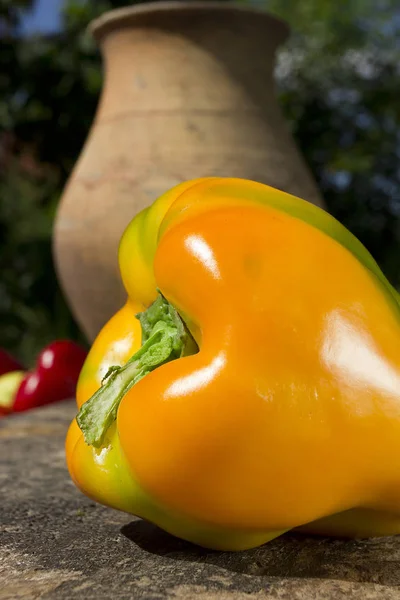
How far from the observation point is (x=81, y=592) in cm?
68

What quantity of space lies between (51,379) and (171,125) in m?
0.75

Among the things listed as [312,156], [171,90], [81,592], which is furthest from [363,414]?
[312,156]

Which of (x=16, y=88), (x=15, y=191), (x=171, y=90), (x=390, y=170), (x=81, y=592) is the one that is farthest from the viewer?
(x=15, y=191)

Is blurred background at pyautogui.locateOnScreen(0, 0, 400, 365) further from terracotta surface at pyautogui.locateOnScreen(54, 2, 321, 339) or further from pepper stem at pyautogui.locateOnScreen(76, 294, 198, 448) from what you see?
pepper stem at pyautogui.locateOnScreen(76, 294, 198, 448)

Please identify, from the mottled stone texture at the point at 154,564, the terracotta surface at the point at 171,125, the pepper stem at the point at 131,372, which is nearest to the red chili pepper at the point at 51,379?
the terracotta surface at the point at 171,125

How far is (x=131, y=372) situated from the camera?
0.80 metres

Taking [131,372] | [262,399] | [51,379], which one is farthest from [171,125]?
[262,399]

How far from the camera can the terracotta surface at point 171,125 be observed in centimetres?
195

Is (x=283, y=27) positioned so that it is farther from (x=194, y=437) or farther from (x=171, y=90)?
(x=194, y=437)

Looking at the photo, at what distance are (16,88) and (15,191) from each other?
1160 mm

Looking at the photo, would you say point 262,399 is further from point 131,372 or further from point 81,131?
point 81,131

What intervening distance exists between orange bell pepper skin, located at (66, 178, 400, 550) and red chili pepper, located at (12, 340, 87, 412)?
1359 millimetres

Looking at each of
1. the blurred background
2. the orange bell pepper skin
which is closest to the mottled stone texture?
the orange bell pepper skin

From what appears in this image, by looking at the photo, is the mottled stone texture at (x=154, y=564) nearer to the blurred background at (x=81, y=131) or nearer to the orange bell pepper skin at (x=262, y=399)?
the orange bell pepper skin at (x=262, y=399)
